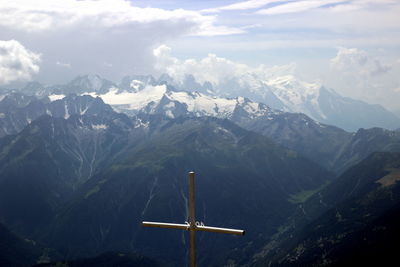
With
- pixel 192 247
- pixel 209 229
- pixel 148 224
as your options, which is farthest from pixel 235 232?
pixel 148 224

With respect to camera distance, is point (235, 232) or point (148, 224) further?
point (148, 224)

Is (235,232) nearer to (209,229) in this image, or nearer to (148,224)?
(209,229)

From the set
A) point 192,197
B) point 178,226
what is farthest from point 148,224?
point 192,197

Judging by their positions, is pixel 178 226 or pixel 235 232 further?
pixel 178 226

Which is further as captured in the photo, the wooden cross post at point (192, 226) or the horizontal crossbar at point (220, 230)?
the wooden cross post at point (192, 226)

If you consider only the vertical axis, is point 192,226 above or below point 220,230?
below

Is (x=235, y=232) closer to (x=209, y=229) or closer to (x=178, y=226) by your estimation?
(x=209, y=229)

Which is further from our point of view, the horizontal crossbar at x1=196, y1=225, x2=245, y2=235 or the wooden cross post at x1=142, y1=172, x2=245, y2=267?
the wooden cross post at x1=142, y1=172, x2=245, y2=267

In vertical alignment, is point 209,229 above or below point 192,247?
above

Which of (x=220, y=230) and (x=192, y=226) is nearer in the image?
(x=220, y=230)
